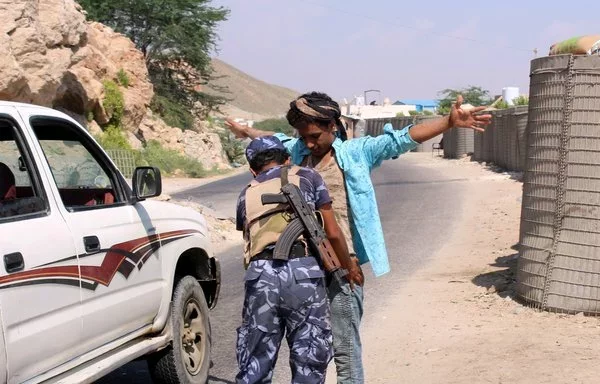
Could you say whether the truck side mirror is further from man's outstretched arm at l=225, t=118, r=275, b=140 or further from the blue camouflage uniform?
the blue camouflage uniform

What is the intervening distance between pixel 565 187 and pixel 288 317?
400 centimetres

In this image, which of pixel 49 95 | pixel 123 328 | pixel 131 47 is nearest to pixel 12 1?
pixel 49 95

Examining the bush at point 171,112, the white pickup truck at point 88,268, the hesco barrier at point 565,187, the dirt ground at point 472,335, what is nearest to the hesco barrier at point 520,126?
the dirt ground at point 472,335

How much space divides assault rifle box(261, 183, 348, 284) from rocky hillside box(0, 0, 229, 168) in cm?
1701

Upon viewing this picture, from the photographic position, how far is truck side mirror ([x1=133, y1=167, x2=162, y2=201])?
17.0 feet

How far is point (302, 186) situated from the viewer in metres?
4.04

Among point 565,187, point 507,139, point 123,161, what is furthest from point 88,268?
point 507,139

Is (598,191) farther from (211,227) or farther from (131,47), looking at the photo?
(131,47)

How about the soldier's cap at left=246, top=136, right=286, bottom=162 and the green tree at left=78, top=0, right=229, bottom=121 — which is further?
the green tree at left=78, top=0, right=229, bottom=121

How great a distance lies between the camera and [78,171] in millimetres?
6047

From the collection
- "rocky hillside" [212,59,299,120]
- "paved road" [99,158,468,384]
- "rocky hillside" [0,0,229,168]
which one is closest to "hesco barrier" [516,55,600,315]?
"paved road" [99,158,468,384]

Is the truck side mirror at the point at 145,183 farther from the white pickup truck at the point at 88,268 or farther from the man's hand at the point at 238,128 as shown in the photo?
the man's hand at the point at 238,128

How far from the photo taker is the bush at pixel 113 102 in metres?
31.4

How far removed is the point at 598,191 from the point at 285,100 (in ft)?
614
